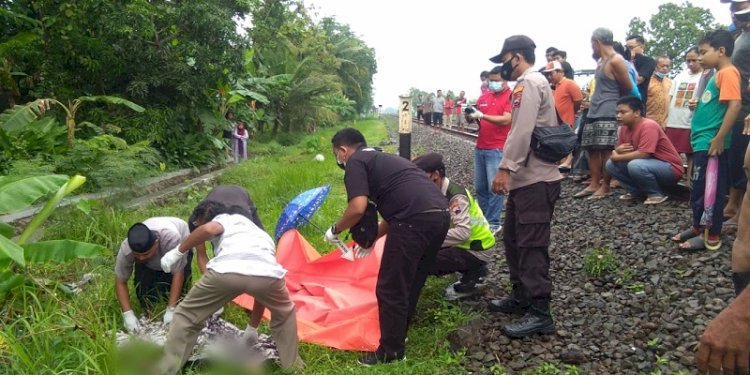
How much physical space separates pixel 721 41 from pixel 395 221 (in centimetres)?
309

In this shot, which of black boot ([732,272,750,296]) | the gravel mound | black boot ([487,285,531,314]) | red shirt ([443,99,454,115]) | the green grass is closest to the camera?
black boot ([732,272,750,296])

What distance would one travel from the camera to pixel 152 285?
3.95 meters

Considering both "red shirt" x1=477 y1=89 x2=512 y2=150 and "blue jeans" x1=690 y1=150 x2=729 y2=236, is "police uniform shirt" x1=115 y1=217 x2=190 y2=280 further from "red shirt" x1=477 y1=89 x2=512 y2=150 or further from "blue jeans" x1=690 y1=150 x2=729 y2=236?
"blue jeans" x1=690 y1=150 x2=729 y2=236

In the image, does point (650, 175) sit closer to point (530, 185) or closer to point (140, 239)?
point (530, 185)

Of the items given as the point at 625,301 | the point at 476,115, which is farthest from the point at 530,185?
the point at 476,115

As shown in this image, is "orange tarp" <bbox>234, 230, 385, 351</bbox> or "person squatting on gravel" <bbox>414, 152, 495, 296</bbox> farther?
"person squatting on gravel" <bbox>414, 152, 495, 296</bbox>

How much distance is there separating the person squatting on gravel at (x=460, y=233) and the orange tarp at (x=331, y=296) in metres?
0.66

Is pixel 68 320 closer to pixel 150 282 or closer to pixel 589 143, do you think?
pixel 150 282

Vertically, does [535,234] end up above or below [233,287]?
above

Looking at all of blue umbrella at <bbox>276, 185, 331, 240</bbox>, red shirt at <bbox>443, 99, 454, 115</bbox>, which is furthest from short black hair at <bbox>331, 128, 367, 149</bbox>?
red shirt at <bbox>443, 99, 454, 115</bbox>

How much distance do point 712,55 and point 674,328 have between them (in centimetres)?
229

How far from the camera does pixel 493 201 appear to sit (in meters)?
5.61

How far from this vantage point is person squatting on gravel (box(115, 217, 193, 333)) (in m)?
3.44

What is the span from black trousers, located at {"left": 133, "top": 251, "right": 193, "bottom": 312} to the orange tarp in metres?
0.46
